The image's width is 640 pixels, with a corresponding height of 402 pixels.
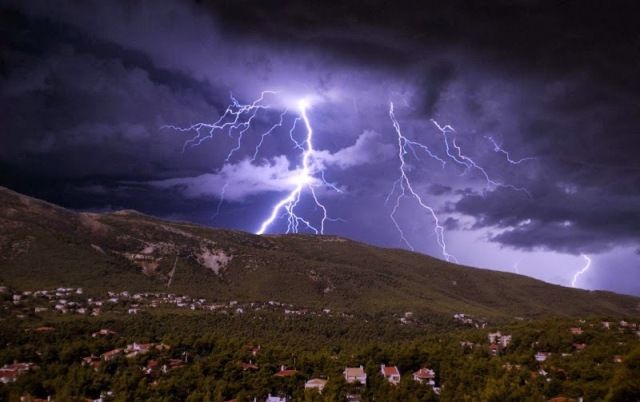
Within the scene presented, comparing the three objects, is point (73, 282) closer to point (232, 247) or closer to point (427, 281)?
point (232, 247)

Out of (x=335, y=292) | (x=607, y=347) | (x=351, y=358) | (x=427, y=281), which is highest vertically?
(x=427, y=281)

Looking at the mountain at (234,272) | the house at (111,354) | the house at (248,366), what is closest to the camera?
the house at (248,366)

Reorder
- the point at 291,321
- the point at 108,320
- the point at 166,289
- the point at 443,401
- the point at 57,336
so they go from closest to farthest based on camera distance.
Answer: the point at 443,401, the point at 57,336, the point at 108,320, the point at 291,321, the point at 166,289

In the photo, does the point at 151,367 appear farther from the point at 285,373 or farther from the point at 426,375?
the point at 426,375

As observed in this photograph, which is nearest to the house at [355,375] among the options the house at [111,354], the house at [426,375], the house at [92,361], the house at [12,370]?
the house at [426,375]

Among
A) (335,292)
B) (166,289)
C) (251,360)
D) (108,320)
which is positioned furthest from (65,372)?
(335,292)

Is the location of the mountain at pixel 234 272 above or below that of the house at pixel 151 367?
above

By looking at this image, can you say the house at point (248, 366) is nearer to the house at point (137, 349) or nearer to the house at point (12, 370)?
the house at point (137, 349)
